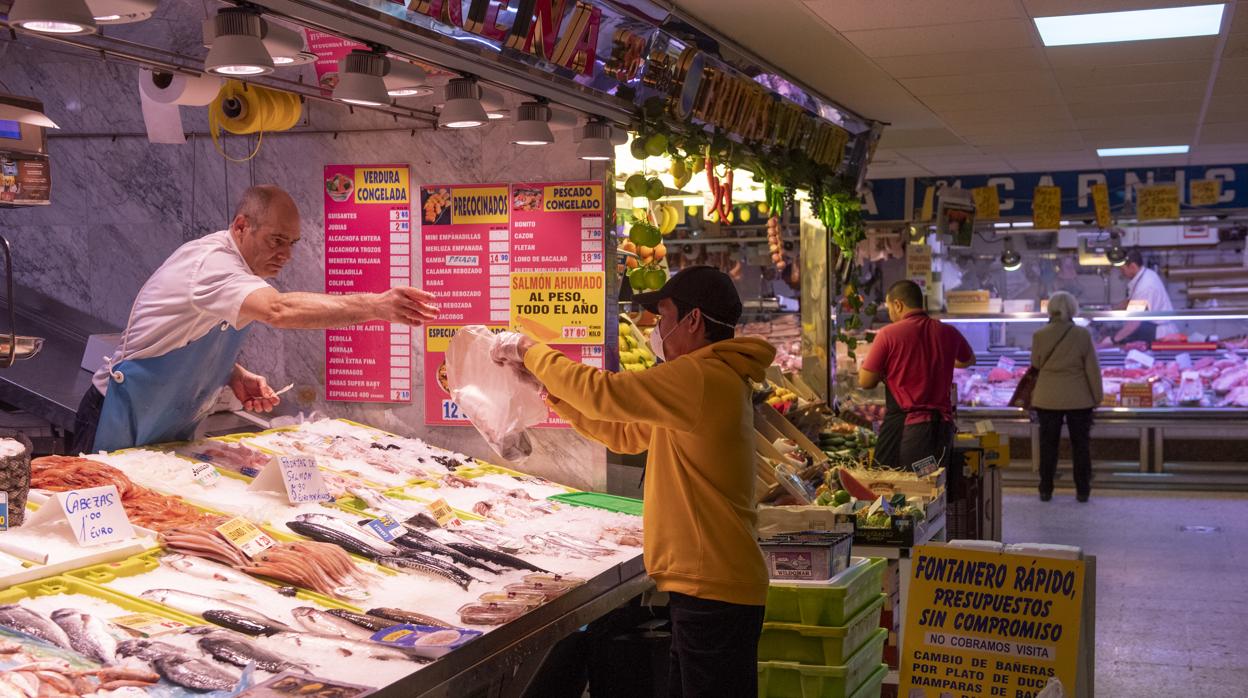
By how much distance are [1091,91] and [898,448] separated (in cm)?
284

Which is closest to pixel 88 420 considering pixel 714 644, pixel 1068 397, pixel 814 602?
pixel 714 644

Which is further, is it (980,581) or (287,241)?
(287,241)

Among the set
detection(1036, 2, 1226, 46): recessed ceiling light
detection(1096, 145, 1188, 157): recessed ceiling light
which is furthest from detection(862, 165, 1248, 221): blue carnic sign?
detection(1036, 2, 1226, 46): recessed ceiling light

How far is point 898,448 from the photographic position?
863 centimetres

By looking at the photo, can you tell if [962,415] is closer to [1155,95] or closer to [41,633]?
[1155,95]

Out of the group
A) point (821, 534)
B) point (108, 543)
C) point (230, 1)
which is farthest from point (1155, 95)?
point (108, 543)

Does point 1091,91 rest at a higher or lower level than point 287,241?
higher

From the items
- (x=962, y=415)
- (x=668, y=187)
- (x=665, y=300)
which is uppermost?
(x=668, y=187)

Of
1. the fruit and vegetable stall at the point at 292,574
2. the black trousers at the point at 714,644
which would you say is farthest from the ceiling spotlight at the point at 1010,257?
the black trousers at the point at 714,644

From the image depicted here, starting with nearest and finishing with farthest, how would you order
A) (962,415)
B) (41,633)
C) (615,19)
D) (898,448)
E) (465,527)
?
1. (41,633)
2. (465,527)
3. (615,19)
4. (898,448)
5. (962,415)

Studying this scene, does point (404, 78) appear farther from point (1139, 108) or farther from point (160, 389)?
point (1139, 108)

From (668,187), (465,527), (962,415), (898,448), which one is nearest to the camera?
(465,527)

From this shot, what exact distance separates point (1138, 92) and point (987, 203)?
5372mm

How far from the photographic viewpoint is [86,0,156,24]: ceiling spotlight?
3096mm
